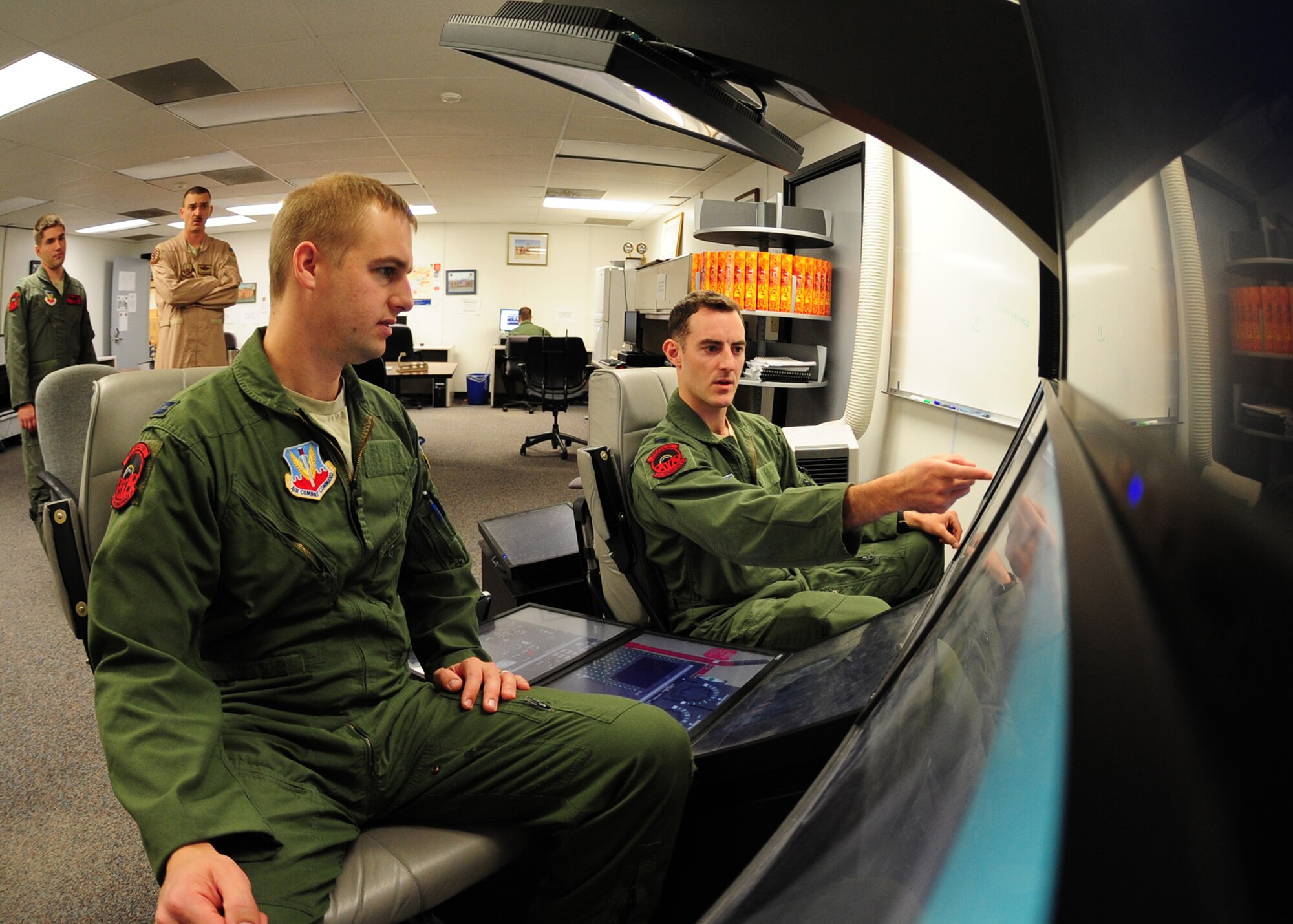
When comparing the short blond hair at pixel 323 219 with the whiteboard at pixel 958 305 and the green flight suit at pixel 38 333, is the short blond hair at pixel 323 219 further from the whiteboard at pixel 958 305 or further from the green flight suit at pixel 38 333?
the green flight suit at pixel 38 333

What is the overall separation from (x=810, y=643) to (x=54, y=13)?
13.0 ft

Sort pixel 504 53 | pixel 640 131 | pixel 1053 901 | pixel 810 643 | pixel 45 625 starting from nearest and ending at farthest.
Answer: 1. pixel 1053 901
2. pixel 504 53
3. pixel 810 643
4. pixel 45 625
5. pixel 640 131

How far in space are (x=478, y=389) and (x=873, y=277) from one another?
275 inches

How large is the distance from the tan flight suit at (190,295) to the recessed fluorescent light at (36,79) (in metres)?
1.41

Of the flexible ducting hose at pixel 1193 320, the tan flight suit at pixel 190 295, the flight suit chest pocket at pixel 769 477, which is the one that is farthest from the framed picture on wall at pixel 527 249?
the flexible ducting hose at pixel 1193 320

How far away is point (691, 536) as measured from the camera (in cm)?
155

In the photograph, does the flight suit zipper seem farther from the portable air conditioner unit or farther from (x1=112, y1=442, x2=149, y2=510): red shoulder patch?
the portable air conditioner unit

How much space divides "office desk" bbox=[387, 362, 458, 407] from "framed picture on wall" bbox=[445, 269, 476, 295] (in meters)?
1.01

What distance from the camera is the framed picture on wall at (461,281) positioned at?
994cm

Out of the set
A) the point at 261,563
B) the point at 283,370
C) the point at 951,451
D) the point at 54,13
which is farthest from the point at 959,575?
the point at 54,13

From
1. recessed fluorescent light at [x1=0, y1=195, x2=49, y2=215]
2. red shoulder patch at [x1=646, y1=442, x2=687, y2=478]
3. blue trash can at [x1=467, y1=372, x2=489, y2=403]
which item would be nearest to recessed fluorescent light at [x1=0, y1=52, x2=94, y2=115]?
recessed fluorescent light at [x1=0, y1=195, x2=49, y2=215]

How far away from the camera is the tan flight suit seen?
3211 mm

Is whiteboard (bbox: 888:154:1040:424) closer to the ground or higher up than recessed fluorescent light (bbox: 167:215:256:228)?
closer to the ground

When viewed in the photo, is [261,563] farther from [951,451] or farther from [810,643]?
[951,451]
